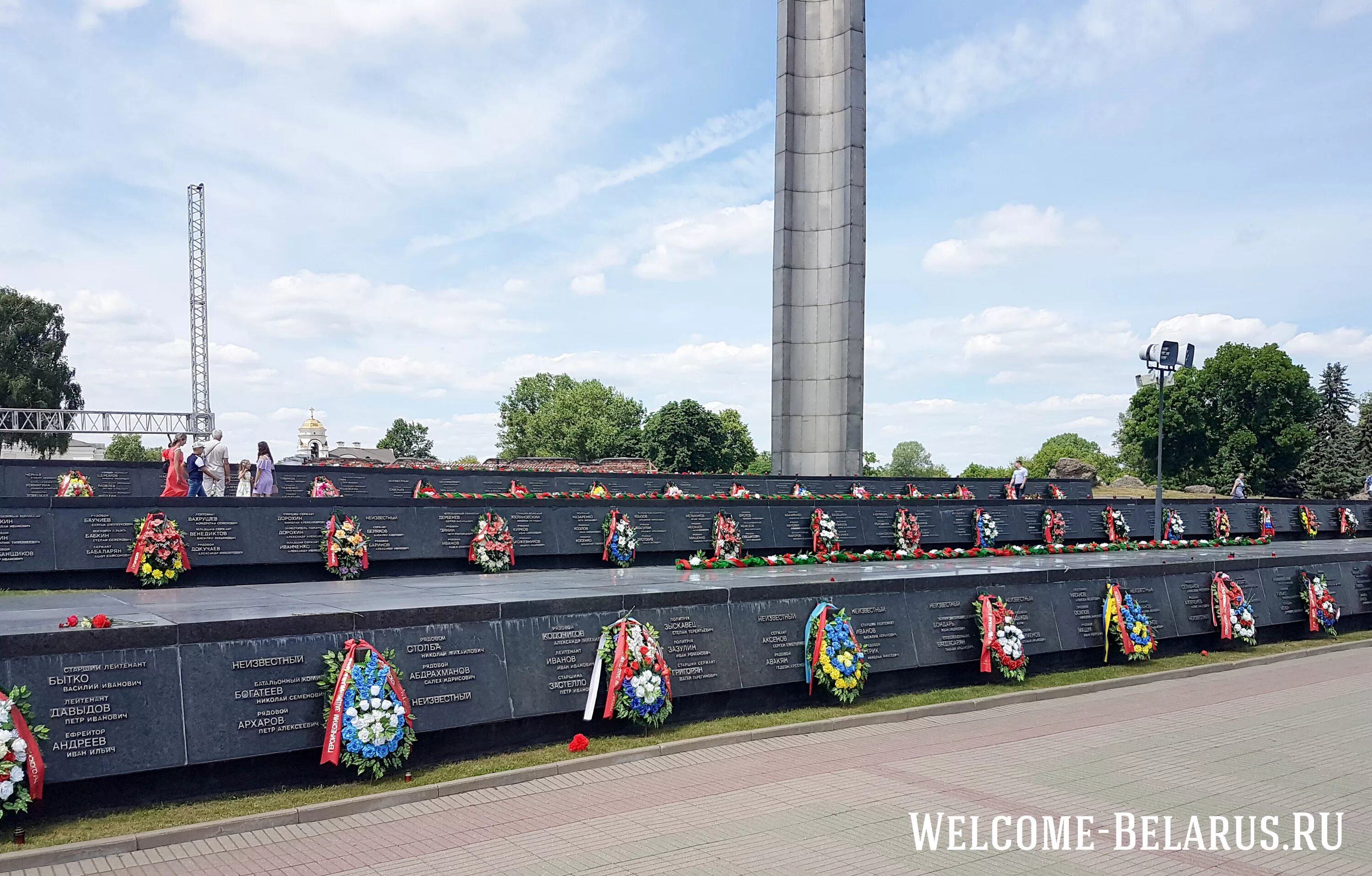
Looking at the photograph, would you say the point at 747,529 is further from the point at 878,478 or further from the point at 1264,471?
the point at 1264,471

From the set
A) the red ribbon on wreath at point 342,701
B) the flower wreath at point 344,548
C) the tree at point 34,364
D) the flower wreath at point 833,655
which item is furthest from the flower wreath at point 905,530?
the tree at point 34,364

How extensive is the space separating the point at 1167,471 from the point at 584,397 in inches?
1864

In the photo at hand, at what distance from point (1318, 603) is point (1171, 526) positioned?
8.52 metres

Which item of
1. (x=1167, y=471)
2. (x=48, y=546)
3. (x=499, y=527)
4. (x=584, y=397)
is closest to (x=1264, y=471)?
(x=1167, y=471)

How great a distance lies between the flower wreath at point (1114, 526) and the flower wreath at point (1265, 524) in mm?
4357

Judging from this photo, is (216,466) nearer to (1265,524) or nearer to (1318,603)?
(1318,603)

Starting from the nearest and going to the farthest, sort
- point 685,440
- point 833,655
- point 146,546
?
point 833,655 → point 146,546 → point 685,440

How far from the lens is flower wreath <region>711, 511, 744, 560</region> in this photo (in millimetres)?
16156

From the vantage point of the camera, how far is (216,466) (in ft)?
53.6

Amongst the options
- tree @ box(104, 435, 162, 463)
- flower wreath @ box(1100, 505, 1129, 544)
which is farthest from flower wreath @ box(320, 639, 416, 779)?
tree @ box(104, 435, 162, 463)

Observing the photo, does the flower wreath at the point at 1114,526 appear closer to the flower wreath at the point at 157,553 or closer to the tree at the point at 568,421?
the flower wreath at the point at 157,553

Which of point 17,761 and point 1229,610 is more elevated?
point 17,761

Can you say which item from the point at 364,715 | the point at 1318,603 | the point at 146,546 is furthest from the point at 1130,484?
the point at 364,715

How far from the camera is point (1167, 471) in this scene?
222 ft
